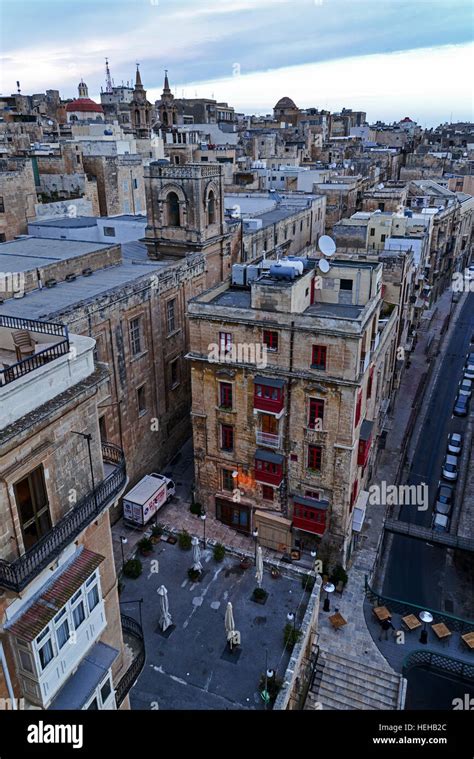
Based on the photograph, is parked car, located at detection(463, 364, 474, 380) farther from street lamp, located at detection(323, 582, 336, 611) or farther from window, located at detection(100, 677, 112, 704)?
window, located at detection(100, 677, 112, 704)

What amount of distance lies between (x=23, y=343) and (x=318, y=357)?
17410 millimetres

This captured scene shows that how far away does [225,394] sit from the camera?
105 ft

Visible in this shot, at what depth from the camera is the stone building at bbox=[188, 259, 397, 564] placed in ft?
94.2

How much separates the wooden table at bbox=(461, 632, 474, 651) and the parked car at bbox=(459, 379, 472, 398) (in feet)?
103

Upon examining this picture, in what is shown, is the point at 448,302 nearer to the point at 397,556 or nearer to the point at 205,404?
the point at 397,556

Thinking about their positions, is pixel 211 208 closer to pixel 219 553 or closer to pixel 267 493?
pixel 267 493

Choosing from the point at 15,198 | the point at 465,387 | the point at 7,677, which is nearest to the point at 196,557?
the point at 7,677

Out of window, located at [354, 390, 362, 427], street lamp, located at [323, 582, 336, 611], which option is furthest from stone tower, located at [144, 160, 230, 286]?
street lamp, located at [323, 582, 336, 611]

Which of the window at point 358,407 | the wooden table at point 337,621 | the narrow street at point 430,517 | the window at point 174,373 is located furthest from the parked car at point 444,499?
the window at point 174,373

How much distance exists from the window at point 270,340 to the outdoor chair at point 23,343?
16986 mm

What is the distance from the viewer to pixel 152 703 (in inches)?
835

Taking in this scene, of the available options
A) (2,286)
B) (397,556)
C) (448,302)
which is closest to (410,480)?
(397,556)

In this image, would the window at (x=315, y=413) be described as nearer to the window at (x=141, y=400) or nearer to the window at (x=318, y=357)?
the window at (x=318, y=357)
